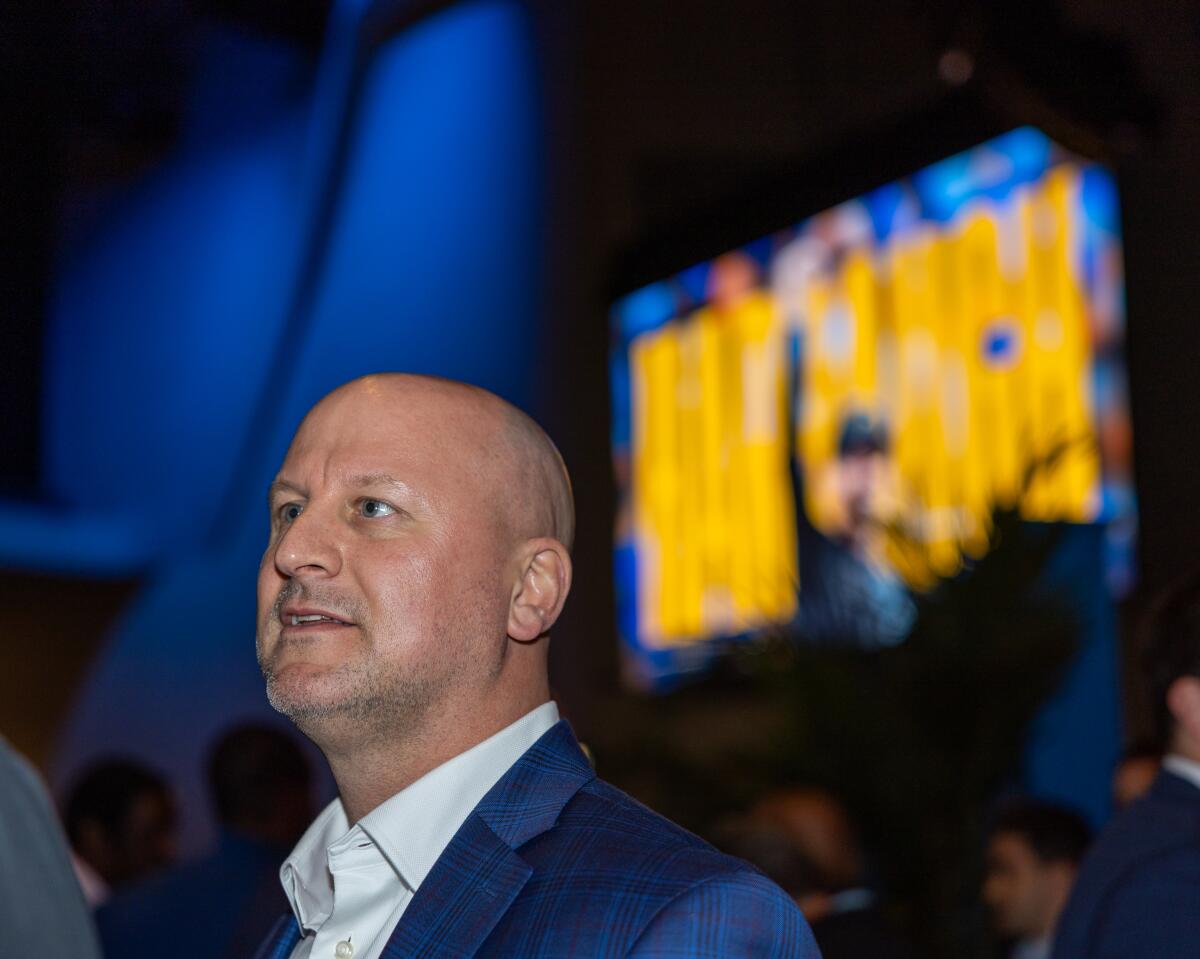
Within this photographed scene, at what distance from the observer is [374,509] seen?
4.68 ft

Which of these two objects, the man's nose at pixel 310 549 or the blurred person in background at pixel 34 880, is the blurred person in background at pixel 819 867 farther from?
the man's nose at pixel 310 549

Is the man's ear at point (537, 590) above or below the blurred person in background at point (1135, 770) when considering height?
above

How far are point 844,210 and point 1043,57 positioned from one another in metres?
2.10

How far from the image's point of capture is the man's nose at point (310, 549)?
4.59 feet

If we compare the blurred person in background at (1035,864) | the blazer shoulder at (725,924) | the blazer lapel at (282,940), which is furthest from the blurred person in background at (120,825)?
the blazer shoulder at (725,924)

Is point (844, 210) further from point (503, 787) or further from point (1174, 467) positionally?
point (503, 787)

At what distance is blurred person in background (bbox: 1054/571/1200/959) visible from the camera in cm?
191

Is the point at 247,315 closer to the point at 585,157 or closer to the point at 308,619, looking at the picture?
the point at 585,157

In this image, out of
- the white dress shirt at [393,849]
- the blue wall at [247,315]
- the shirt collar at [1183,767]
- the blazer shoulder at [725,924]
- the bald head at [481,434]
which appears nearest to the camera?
the blazer shoulder at [725,924]

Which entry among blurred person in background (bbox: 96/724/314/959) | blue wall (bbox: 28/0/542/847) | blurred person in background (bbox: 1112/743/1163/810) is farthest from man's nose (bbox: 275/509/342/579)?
blue wall (bbox: 28/0/542/847)

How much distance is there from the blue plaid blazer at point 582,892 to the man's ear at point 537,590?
168 mm

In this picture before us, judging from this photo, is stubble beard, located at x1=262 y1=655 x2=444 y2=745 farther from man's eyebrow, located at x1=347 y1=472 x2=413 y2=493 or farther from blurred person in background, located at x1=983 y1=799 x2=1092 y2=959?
blurred person in background, located at x1=983 y1=799 x2=1092 y2=959

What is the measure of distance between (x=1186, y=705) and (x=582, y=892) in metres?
1.22

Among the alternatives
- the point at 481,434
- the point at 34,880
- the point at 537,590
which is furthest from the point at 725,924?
the point at 34,880
